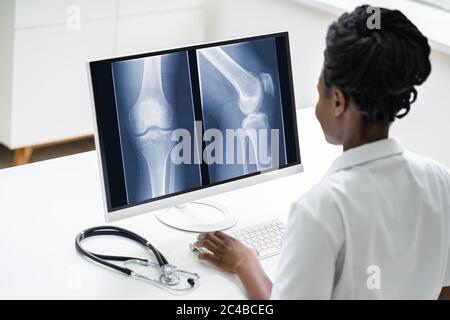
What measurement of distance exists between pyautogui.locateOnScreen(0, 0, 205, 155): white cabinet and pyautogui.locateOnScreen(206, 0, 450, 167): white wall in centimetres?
29

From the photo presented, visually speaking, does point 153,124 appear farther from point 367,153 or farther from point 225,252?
point 367,153

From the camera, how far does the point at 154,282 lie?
146 cm

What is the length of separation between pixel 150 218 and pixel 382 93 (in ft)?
2.38

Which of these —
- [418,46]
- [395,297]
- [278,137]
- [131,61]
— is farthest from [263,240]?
[418,46]

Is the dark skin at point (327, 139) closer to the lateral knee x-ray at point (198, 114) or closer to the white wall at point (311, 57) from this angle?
the lateral knee x-ray at point (198, 114)

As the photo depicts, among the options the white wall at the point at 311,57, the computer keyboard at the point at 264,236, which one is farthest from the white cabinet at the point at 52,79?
the computer keyboard at the point at 264,236

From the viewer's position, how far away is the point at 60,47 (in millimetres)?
3322

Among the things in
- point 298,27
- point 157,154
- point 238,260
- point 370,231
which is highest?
point 298,27

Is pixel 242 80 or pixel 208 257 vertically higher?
pixel 242 80

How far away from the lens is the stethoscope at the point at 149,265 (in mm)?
1462

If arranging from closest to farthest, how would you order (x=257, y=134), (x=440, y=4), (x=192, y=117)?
(x=192, y=117)
(x=257, y=134)
(x=440, y=4)

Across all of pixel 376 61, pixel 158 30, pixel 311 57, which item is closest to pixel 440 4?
pixel 311 57

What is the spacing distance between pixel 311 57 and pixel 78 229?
156 centimetres

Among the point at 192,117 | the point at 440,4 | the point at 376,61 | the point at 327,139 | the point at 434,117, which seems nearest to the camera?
the point at 376,61
